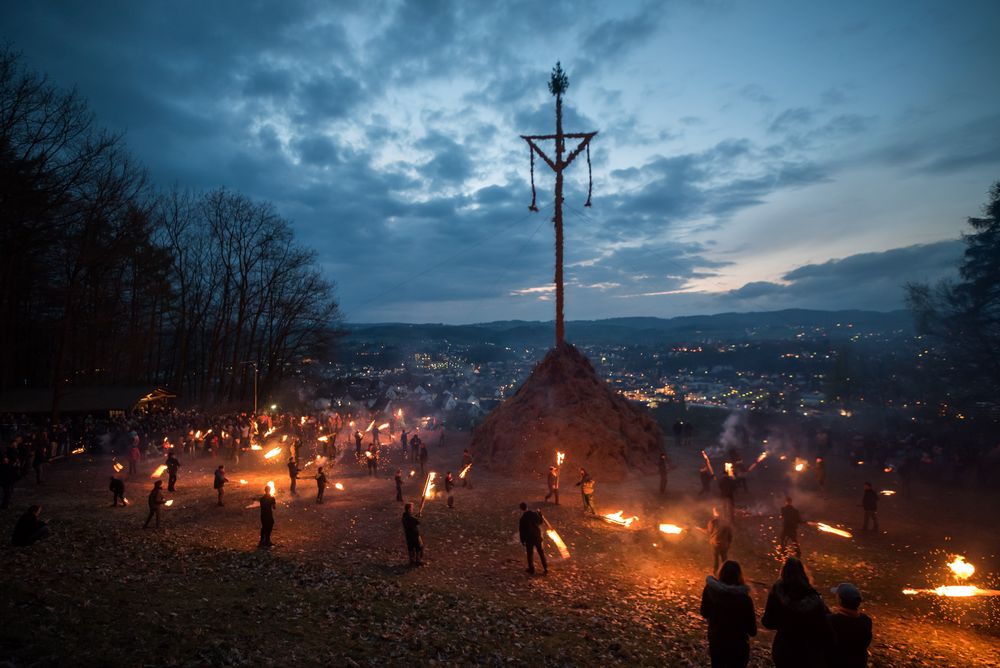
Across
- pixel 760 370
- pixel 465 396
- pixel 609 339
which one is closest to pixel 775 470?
pixel 465 396

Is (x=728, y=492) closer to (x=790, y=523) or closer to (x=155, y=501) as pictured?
(x=790, y=523)

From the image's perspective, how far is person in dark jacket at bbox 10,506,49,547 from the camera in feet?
38.1

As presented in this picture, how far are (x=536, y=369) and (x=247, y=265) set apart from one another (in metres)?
36.0

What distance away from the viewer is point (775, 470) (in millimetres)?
27516

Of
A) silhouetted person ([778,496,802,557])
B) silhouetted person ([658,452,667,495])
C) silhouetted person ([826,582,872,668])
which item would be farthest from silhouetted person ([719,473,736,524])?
silhouetted person ([826,582,872,668])

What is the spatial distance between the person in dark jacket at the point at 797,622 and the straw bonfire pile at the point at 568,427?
19538 mm

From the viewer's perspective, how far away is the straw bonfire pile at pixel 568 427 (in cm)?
2494

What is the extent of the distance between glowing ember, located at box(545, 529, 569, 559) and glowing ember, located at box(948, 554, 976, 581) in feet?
34.5

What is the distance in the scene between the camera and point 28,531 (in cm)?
1171

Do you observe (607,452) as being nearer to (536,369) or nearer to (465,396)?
(536,369)

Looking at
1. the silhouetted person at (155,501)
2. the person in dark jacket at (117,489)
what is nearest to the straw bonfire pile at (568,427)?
the silhouetted person at (155,501)

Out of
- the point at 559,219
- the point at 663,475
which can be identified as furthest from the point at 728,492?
the point at 559,219

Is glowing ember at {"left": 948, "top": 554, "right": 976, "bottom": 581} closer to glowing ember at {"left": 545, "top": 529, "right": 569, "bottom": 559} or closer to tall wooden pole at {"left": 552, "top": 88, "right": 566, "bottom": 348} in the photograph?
glowing ember at {"left": 545, "top": 529, "right": 569, "bottom": 559}

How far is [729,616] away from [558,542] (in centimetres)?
1025
